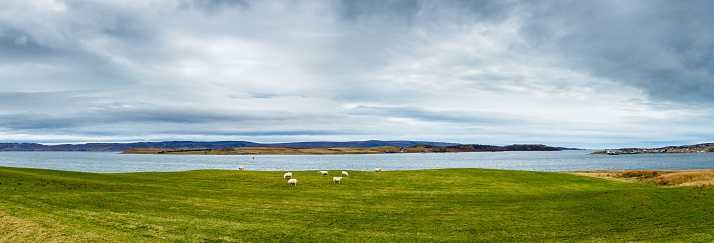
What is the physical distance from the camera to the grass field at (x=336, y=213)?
1639cm

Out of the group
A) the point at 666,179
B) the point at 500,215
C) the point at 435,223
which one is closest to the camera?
the point at 435,223

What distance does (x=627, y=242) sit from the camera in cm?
1616

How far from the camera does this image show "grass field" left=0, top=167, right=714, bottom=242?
53.8ft

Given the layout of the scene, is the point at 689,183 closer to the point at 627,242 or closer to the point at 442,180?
the point at 442,180

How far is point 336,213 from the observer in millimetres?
22766

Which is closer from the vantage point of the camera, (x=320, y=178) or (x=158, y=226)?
(x=158, y=226)

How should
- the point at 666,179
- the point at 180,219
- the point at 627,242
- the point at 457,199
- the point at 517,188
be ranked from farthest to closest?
the point at 666,179, the point at 517,188, the point at 457,199, the point at 180,219, the point at 627,242

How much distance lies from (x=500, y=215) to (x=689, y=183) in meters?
30.2

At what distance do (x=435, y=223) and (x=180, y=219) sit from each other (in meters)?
14.2

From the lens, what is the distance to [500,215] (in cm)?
2283

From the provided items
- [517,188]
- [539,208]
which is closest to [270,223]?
[539,208]

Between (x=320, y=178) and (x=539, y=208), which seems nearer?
(x=539, y=208)

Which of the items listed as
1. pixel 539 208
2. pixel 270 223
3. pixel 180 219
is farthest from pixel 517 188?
pixel 180 219

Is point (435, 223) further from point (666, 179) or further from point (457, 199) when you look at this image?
point (666, 179)
